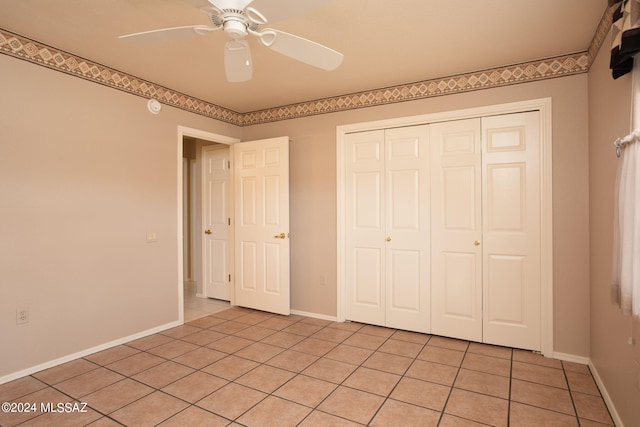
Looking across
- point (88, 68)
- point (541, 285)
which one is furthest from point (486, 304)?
point (88, 68)

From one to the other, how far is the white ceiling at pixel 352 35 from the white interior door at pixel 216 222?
1515mm

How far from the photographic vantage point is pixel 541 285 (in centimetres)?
297

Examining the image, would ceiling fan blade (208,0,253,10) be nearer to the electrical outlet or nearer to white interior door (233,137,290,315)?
white interior door (233,137,290,315)

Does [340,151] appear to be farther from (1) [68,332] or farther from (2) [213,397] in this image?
(1) [68,332]

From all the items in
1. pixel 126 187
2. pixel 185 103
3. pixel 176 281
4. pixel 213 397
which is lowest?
pixel 213 397

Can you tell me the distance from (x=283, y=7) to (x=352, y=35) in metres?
1.15

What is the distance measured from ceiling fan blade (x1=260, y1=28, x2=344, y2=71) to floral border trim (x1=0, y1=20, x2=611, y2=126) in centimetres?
180

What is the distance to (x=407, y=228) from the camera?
3.55m

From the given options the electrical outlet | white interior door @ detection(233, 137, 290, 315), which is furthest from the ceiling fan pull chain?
the electrical outlet

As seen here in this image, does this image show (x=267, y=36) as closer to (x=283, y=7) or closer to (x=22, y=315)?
(x=283, y=7)

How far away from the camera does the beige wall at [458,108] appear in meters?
2.82

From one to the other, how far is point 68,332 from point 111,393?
2.83ft

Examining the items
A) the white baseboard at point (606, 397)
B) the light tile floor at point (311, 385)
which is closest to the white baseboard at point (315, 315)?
the light tile floor at point (311, 385)

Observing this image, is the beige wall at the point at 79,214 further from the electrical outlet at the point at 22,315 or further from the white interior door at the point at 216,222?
the white interior door at the point at 216,222
